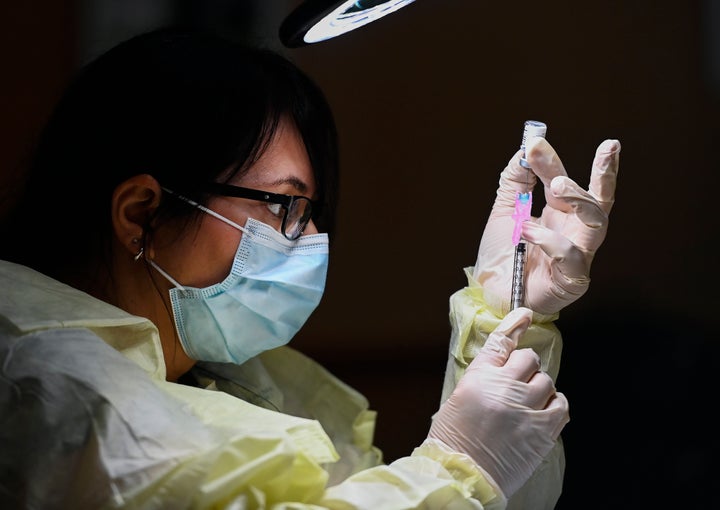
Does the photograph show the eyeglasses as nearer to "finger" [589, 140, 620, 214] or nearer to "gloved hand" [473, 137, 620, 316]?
"gloved hand" [473, 137, 620, 316]

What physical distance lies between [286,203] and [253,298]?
0.53 ft

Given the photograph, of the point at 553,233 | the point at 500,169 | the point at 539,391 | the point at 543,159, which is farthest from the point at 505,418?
the point at 500,169

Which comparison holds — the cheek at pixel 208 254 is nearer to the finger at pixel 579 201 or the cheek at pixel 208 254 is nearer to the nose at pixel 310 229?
the nose at pixel 310 229

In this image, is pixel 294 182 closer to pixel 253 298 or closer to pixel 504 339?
pixel 253 298

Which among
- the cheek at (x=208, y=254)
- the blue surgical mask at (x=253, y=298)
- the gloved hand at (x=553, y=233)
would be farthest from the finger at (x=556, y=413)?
the cheek at (x=208, y=254)

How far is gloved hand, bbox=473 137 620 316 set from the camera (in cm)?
130

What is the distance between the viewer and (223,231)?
1.44 m

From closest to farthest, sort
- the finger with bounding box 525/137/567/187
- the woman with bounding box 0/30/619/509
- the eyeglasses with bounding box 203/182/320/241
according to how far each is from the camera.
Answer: the woman with bounding box 0/30/619/509
the finger with bounding box 525/137/567/187
the eyeglasses with bounding box 203/182/320/241

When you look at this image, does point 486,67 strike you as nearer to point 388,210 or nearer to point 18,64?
point 388,210

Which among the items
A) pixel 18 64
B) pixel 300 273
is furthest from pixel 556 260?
pixel 18 64

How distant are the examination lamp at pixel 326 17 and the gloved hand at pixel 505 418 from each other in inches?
20.5

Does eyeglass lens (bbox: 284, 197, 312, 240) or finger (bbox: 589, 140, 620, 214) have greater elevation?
finger (bbox: 589, 140, 620, 214)

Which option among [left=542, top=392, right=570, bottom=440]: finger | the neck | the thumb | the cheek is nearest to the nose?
the cheek

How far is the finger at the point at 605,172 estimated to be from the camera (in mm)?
1292
